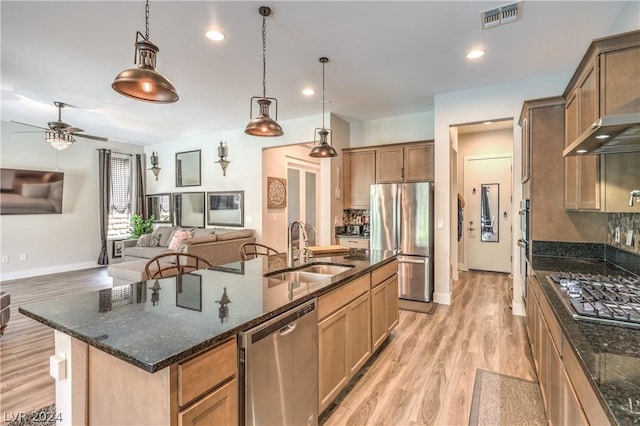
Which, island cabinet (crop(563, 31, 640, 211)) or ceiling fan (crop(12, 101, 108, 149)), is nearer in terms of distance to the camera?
island cabinet (crop(563, 31, 640, 211))

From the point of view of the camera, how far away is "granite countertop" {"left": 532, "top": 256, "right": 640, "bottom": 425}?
0.84m

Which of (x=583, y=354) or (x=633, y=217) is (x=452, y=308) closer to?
(x=633, y=217)

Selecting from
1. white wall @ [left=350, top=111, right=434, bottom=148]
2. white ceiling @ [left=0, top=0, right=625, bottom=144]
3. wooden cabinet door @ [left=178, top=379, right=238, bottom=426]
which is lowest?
wooden cabinet door @ [left=178, top=379, right=238, bottom=426]

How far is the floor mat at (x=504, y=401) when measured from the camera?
6.75ft

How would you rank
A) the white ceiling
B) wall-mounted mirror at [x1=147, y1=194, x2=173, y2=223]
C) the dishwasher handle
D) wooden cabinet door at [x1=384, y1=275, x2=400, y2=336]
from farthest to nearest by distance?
wall-mounted mirror at [x1=147, y1=194, x2=173, y2=223] → wooden cabinet door at [x1=384, y1=275, x2=400, y2=336] → the white ceiling → the dishwasher handle

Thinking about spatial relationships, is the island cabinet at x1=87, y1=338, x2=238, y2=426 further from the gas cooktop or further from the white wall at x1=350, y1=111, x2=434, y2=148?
the white wall at x1=350, y1=111, x2=434, y2=148

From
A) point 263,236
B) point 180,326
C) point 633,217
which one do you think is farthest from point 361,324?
point 263,236

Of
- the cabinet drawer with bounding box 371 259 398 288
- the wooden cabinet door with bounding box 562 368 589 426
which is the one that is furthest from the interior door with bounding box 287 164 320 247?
the wooden cabinet door with bounding box 562 368 589 426

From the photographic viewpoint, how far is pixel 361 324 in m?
2.46

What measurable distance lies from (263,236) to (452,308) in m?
3.65

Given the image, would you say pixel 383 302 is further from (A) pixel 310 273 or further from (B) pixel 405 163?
(B) pixel 405 163

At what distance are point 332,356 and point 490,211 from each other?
5736 mm

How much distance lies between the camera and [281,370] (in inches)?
60.4

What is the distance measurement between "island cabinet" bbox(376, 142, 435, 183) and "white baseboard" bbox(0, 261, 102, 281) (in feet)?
21.9
